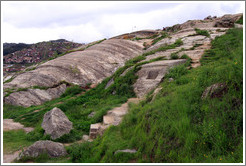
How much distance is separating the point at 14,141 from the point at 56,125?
132cm

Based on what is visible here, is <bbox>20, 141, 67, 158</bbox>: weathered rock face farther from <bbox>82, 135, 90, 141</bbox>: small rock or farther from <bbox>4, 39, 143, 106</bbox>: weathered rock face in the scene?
<bbox>4, 39, 143, 106</bbox>: weathered rock face

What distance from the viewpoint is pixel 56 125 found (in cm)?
626

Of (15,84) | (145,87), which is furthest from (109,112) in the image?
(15,84)

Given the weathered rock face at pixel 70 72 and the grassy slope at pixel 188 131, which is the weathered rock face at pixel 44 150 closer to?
the grassy slope at pixel 188 131

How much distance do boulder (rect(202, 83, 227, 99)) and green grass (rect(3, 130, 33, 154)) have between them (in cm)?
504

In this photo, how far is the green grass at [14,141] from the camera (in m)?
5.42

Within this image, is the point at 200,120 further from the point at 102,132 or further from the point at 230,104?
the point at 102,132

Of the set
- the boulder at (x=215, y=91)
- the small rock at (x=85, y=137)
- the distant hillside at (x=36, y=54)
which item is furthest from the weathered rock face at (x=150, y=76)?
the distant hillside at (x=36, y=54)

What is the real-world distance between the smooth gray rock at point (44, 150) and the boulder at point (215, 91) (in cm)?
370

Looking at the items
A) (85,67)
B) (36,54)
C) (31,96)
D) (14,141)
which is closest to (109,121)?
(14,141)

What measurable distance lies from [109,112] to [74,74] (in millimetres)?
9338

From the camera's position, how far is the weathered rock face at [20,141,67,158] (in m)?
4.62

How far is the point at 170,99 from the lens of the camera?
5031 millimetres

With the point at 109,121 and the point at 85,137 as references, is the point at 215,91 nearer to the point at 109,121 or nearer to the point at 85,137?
the point at 109,121
